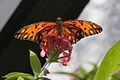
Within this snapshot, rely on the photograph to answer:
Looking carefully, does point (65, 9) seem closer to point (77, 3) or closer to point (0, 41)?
point (77, 3)

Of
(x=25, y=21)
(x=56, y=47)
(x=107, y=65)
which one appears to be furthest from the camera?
(x=25, y=21)

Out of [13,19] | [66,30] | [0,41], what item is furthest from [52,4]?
[66,30]

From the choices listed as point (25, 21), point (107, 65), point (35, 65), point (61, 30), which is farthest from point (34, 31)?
point (25, 21)

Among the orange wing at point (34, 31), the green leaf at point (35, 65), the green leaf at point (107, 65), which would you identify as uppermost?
the orange wing at point (34, 31)

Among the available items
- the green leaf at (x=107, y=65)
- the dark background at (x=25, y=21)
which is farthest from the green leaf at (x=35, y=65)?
the dark background at (x=25, y=21)

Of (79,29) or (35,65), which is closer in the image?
(35,65)

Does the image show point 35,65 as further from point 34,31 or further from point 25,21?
point 25,21

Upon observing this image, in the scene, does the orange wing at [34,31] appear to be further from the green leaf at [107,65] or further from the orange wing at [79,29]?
the green leaf at [107,65]
